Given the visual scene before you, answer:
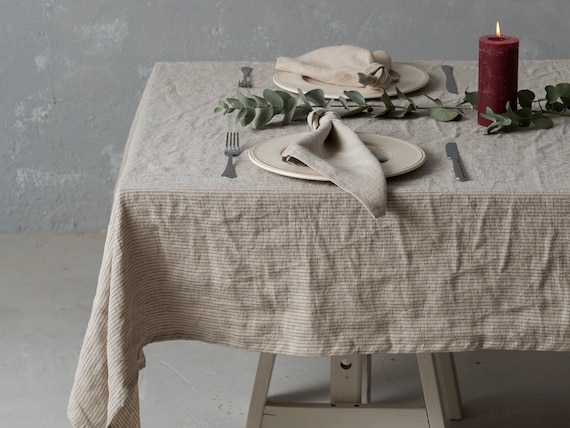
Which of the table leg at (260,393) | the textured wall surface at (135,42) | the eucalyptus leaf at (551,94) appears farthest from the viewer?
the textured wall surface at (135,42)

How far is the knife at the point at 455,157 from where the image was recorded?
123 centimetres

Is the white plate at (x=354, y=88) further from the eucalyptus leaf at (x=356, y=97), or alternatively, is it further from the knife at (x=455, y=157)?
the knife at (x=455, y=157)

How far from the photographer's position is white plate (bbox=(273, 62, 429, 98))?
162 cm

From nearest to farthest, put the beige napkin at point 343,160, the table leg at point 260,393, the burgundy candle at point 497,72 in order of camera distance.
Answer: the beige napkin at point 343,160 < the burgundy candle at point 497,72 < the table leg at point 260,393

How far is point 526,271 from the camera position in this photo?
1.19m

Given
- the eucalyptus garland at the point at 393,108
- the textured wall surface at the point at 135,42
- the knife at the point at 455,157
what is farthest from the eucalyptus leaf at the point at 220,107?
the textured wall surface at the point at 135,42

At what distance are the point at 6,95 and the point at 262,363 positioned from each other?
1563 mm

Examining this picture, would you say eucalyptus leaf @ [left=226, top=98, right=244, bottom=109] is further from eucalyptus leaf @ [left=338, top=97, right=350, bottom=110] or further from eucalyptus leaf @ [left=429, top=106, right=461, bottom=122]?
eucalyptus leaf @ [left=429, top=106, right=461, bottom=122]

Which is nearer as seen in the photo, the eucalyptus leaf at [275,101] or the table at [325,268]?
the table at [325,268]

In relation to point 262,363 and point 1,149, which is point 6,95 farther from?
point 262,363

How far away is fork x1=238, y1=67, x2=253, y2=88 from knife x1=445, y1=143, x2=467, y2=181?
1.71 feet

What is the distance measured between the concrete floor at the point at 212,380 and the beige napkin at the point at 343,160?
2.76ft

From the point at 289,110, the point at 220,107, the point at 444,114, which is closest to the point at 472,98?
the point at 444,114

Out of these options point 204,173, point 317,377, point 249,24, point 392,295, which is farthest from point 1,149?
point 392,295
